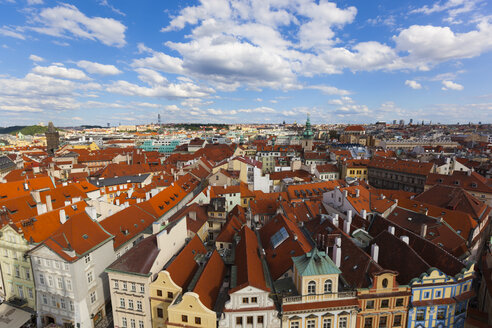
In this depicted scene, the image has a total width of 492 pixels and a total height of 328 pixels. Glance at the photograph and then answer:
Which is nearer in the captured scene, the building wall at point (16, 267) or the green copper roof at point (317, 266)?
the green copper roof at point (317, 266)

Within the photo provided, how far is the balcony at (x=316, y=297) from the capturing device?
2442cm

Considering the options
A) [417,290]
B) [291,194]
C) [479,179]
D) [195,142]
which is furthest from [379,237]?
[195,142]

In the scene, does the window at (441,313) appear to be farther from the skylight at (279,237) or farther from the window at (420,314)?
the skylight at (279,237)

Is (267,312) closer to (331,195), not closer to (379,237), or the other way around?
(379,237)

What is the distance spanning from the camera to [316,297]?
24641 mm

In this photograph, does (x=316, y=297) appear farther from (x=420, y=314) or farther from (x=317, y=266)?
(x=420, y=314)

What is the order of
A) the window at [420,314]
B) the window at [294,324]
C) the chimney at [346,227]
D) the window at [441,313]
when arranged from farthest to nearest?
the chimney at [346,227], the window at [441,313], the window at [420,314], the window at [294,324]

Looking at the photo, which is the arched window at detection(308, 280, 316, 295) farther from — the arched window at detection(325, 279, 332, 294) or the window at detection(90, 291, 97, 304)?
the window at detection(90, 291, 97, 304)

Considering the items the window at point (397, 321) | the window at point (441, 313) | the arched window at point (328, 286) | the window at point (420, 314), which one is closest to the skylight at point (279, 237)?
the arched window at point (328, 286)

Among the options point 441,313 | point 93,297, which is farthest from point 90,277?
point 441,313

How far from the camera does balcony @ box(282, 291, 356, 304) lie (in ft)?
80.1

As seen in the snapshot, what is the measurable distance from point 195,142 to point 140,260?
478 ft

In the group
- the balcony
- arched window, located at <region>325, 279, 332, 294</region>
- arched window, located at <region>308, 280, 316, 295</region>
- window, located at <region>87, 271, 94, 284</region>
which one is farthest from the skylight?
window, located at <region>87, 271, 94, 284</region>

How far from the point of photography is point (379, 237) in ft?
106
